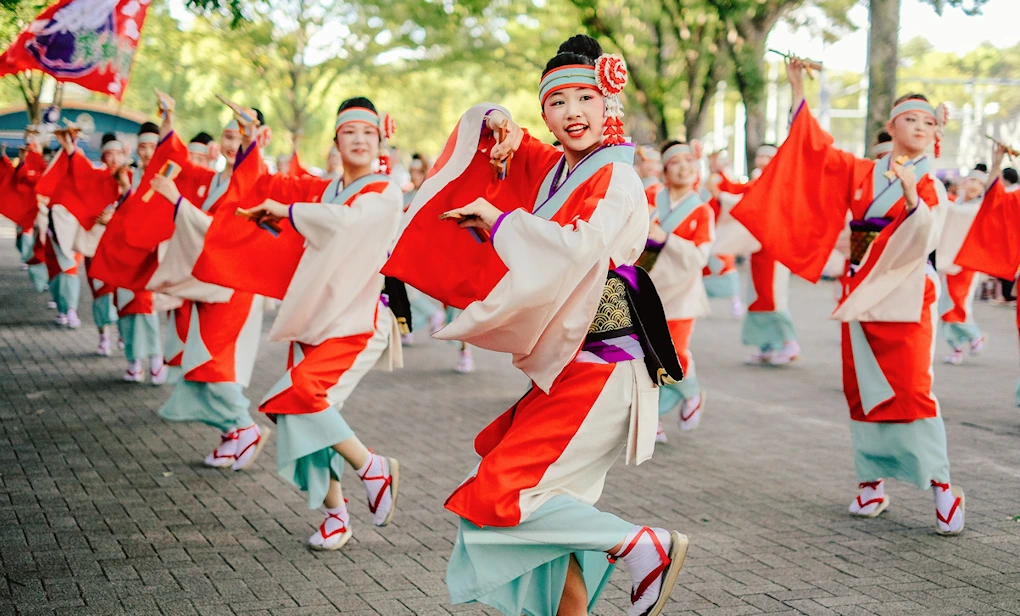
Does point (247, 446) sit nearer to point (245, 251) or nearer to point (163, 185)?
point (245, 251)

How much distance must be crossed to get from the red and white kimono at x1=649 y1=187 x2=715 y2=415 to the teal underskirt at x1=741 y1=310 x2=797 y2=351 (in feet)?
11.2

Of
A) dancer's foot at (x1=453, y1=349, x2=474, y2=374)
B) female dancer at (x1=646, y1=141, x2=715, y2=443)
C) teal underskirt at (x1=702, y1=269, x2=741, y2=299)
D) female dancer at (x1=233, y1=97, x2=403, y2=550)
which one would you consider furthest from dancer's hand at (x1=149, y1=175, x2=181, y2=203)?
teal underskirt at (x1=702, y1=269, x2=741, y2=299)

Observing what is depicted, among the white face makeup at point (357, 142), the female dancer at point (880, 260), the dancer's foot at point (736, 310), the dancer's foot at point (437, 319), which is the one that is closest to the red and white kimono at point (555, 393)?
the white face makeup at point (357, 142)

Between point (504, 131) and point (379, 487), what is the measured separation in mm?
2077

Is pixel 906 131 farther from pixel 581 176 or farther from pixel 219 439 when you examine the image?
pixel 219 439

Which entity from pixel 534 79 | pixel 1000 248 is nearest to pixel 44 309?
pixel 1000 248

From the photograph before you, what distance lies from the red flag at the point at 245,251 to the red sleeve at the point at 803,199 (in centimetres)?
224

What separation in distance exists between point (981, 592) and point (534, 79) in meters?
25.1

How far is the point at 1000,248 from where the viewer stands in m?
6.58

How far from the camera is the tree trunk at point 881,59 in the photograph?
46.9ft

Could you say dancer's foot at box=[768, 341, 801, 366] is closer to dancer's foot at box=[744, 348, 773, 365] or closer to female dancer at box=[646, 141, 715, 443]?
dancer's foot at box=[744, 348, 773, 365]

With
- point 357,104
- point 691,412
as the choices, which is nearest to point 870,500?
point 691,412

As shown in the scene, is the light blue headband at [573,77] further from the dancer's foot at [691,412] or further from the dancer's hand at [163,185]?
the dancer's foot at [691,412]

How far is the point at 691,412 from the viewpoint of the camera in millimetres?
7340
